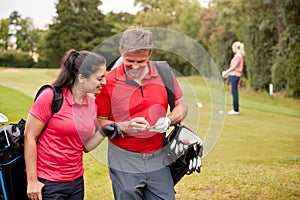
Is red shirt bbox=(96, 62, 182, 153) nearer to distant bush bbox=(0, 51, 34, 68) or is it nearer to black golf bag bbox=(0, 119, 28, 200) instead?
black golf bag bbox=(0, 119, 28, 200)

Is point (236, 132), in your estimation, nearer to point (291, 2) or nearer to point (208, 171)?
point (208, 171)

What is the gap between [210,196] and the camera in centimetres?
517

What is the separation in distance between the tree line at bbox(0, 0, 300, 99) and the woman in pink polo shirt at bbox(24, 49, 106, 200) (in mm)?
895

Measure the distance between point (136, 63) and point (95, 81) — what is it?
0.27m

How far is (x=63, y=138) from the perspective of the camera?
2.93m

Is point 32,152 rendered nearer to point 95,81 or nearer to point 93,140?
point 93,140

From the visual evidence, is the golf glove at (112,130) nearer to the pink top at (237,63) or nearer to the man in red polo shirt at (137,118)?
the man in red polo shirt at (137,118)

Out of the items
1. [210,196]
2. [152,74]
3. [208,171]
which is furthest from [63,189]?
[208,171]

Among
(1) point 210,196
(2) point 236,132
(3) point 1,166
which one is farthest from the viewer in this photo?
(2) point 236,132

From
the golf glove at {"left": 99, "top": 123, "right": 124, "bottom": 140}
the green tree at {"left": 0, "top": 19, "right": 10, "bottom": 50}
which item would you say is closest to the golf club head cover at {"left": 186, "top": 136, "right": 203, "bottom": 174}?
the golf glove at {"left": 99, "top": 123, "right": 124, "bottom": 140}

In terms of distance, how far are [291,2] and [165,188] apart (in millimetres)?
14055

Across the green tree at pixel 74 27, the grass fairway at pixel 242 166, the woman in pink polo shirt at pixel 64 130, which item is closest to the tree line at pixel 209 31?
the green tree at pixel 74 27

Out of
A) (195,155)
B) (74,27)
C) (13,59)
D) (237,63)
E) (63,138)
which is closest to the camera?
(63,138)

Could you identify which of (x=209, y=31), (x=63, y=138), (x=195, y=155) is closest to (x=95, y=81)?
(x=63, y=138)
